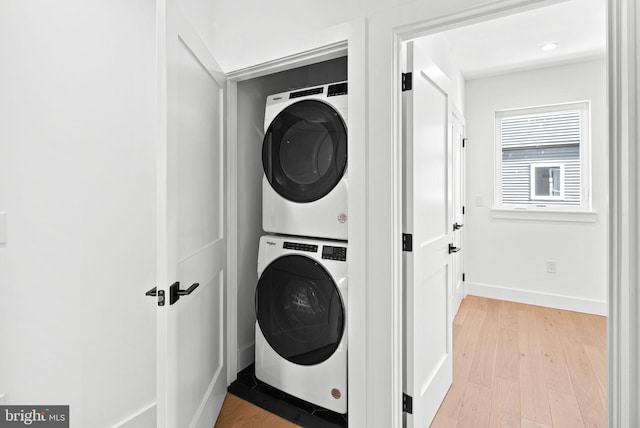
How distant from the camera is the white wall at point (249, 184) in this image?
2154 mm

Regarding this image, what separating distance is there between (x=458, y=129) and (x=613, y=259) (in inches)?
109

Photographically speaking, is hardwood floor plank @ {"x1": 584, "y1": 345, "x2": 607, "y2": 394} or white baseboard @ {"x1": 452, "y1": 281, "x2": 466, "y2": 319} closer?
hardwood floor plank @ {"x1": 584, "y1": 345, "x2": 607, "y2": 394}

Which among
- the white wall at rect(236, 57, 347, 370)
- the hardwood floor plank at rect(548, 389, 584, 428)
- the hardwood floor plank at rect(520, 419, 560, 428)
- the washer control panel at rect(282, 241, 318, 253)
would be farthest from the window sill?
the washer control panel at rect(282, 241, 318, 253)

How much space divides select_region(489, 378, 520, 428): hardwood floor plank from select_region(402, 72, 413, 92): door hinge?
5.92 feet

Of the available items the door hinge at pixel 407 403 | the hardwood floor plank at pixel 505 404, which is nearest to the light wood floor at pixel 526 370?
the hardwood floor plank at pixel 505 404

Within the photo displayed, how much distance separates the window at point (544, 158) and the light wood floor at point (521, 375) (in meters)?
1.26

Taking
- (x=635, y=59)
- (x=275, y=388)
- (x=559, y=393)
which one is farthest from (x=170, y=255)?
(x=559, y=393)

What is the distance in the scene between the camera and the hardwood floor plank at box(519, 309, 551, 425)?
1911 mm

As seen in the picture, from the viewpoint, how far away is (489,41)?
9.90 feet

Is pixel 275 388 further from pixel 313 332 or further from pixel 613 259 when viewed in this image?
pixel 613 259

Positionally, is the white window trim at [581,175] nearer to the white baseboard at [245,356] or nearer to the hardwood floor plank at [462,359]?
the hardwood floor plank at [462,359]

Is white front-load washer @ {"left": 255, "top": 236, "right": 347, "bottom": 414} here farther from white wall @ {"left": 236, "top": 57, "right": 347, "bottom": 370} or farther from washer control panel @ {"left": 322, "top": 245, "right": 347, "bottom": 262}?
white wall @ {"left": 236, "top": 57, "right": 347, "bottom": 370}

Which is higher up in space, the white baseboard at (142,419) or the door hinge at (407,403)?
the door hinge at (407,403)
